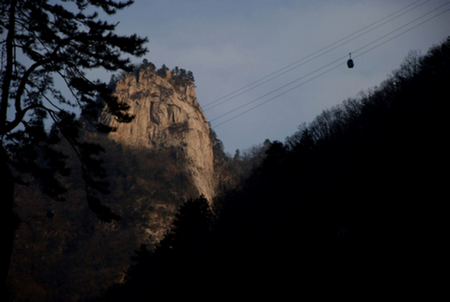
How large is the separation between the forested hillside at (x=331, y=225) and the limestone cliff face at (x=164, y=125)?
2353 inches

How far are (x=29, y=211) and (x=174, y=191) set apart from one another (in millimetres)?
36255

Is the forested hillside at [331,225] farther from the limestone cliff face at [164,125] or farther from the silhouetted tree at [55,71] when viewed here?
the limestone cliff face at [164,125]

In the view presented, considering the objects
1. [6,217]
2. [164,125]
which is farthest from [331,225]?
[164,125]

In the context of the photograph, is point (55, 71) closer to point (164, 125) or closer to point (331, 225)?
point (331, 225)

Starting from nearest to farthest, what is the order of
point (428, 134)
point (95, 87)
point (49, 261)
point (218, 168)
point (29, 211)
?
point (95, 87), point (428, 134), point (49, 261), point (29, 211), point (218, 168)

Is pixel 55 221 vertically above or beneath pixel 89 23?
above

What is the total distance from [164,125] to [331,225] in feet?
301

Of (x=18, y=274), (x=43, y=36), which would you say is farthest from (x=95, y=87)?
(x=18, y=274)

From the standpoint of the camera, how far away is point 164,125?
101 m

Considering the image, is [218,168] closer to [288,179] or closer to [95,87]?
[288,179]

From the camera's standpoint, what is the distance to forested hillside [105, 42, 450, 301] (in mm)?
10742

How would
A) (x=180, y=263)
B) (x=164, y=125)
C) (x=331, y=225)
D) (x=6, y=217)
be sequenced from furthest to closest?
1. (x=164, y=125)
2. (x=180, y=263)
3. (x=331, y=225)
4. (x=6, y=217)

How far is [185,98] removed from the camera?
4616 inches

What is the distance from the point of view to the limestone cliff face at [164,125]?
309ft
